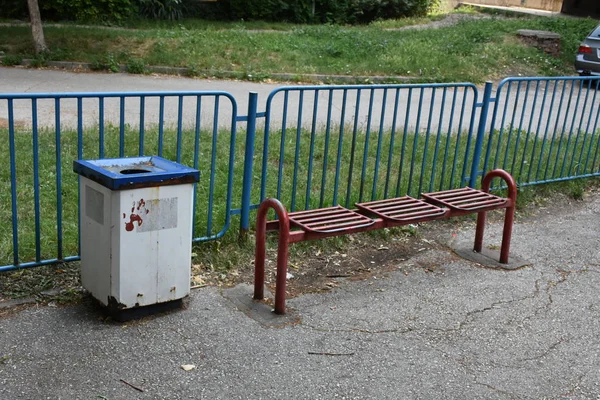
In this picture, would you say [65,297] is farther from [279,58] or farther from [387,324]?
[279,58]

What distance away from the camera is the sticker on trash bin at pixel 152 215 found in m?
4.21

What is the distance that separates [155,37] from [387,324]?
13207mm

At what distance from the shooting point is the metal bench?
4652mm

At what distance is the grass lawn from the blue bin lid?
10.2 meters

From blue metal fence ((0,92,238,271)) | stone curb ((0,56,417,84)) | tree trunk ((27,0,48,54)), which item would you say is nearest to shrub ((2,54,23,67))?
stone curb ((0,56,417,84))

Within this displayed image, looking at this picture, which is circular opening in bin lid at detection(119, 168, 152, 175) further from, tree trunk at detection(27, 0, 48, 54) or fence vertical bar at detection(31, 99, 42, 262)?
tree trunk at detection(27, 0, 48, 54)

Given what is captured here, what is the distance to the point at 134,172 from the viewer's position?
4488 millimetres

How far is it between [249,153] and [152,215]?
137cm

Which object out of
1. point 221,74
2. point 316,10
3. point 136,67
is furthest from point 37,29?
point 316,10

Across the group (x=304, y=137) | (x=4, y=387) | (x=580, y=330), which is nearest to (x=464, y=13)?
(x=304, y=137)

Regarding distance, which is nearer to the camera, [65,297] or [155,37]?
[65,297]

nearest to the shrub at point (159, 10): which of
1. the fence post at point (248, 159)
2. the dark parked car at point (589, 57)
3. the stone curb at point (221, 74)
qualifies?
the stone curb at point (221, 74)

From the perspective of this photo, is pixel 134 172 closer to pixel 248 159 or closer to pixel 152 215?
pixel 152 215

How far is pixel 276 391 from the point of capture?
3805 mm
